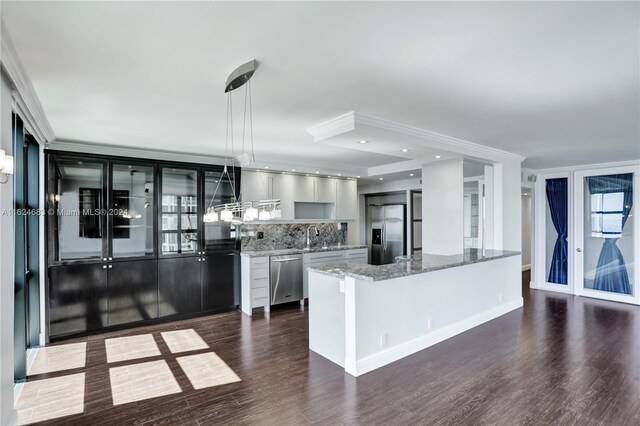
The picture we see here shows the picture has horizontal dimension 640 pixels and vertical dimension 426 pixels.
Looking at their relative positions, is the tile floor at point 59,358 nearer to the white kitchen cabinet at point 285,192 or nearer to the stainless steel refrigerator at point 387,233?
the white kitchen cabinet at point 285,192

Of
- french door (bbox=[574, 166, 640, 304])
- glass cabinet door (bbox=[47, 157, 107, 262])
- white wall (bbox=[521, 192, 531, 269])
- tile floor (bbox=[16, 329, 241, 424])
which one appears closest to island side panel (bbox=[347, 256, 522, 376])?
tile floor (bbox=[16, 329, 241, 424])

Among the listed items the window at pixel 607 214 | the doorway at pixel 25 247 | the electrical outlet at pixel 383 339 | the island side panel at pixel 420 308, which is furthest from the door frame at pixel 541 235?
the doorway at pixel 25 247

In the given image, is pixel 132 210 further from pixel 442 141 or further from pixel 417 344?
pixel 442 141

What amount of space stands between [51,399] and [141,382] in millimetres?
645

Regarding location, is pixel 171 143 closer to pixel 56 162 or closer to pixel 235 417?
pixel 56 162

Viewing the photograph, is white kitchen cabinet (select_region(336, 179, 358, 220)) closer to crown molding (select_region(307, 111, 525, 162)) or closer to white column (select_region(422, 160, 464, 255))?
white column (select_region(422, 160, 464, 255))

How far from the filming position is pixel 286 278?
→ 5551 millimetres

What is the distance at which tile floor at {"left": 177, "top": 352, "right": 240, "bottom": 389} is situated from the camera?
9.96 feet

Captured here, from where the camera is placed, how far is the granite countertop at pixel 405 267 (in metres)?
3.21

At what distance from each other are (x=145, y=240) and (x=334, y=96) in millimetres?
3544

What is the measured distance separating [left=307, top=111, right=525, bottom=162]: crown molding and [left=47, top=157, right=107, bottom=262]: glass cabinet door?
9.65 feet

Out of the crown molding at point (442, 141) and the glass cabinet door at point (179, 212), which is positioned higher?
the crown molding at point (442, 141)

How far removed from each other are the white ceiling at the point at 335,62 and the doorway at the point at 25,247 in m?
0.43

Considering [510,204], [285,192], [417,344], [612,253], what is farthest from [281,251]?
[612,253]
